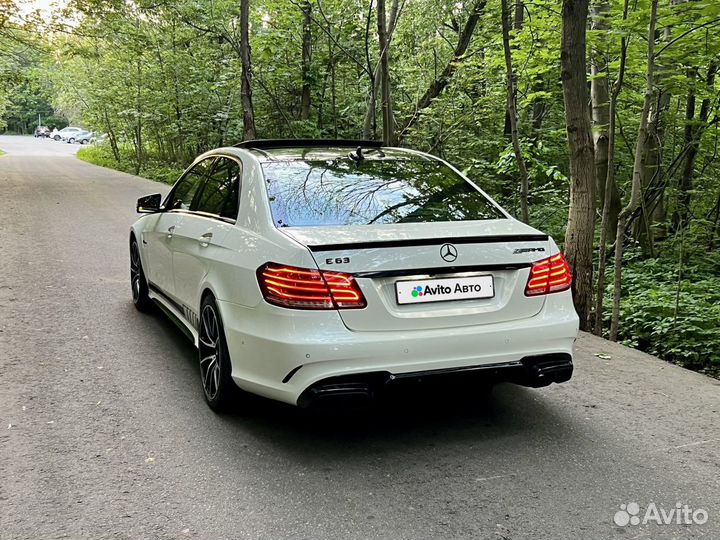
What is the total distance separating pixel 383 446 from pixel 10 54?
77.0ft

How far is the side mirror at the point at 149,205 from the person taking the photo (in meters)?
5.83

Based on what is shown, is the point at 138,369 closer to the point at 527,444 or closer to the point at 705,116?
the point at 527,444

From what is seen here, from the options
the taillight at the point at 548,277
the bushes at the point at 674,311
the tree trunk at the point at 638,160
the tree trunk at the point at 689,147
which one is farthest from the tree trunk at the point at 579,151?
the tree trunk at the point at 689,147

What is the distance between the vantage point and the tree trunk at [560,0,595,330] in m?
5.93

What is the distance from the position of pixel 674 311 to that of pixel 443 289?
190 inches

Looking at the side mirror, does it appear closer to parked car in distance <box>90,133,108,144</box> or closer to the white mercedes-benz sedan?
the white mercedes-benz sedan

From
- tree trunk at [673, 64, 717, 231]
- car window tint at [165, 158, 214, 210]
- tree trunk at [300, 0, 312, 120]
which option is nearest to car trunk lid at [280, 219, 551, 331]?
car window tint at [165, 158, 214, 210]

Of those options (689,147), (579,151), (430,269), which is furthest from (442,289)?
(689,147)

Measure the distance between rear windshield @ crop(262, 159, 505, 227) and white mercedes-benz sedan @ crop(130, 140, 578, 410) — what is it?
0.04 feet

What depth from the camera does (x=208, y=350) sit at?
4160 mm

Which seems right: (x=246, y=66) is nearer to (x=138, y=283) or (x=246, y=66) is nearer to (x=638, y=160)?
(x=138, y=283)

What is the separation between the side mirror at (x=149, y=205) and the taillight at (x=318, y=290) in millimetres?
2951

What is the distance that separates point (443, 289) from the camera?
3.42m

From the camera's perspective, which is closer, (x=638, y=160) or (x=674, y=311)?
(x=638, y=160)
